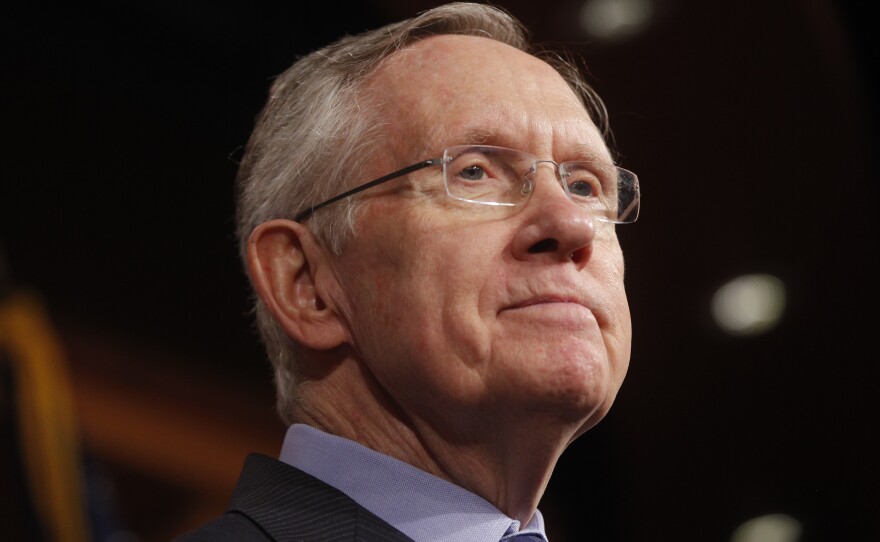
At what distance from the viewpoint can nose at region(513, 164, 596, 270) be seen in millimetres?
1548

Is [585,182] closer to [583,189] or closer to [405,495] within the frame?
[583,189]

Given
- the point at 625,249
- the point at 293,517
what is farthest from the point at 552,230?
the point at 625,249

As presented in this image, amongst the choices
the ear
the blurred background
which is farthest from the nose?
the blurred background

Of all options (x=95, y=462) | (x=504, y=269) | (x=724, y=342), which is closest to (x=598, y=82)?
(x=724, y=342)

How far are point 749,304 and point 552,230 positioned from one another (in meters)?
1.36

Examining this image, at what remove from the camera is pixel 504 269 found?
5.08 ft

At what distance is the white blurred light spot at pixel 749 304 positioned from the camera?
8.79 ft

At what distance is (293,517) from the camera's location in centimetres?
151

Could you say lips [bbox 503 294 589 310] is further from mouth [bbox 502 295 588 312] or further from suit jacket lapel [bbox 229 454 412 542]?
suit jacket lapel [bbox 229 454 412 542]

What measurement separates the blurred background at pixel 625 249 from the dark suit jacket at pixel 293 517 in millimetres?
836

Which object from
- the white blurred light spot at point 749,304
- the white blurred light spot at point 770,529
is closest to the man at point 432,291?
the white blurred light spot at point 749,304

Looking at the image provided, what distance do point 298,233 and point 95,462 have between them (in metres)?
0.86

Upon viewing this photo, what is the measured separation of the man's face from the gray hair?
6 centimetres

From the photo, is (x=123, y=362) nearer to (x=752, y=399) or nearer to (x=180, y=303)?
(x=180, y=303)
